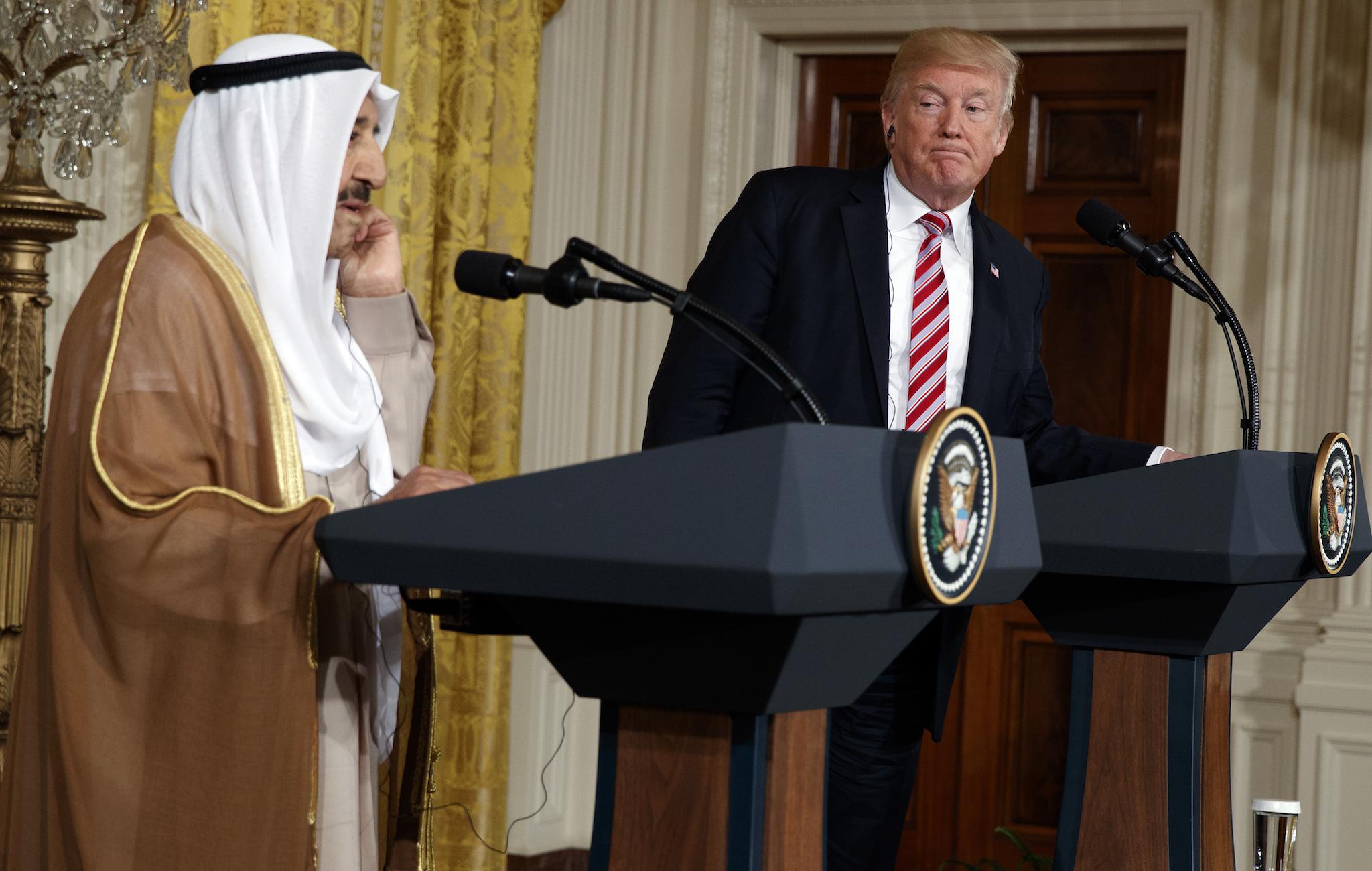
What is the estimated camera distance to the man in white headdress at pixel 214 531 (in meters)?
1.77

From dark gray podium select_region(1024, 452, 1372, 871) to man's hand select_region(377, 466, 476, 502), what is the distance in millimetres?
867

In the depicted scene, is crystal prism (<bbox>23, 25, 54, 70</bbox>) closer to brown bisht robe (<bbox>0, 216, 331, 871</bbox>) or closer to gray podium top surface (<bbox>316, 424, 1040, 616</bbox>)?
brown bisht robe (<bbox>0, 216, 331, 871</bbox>)

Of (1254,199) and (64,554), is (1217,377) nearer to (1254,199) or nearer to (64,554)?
(1254,199)

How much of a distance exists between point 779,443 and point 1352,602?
3.37 meters

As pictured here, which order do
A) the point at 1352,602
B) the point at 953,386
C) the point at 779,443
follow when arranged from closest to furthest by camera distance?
the point at 779,443 → the point at 953,386 → the point at 1352,602

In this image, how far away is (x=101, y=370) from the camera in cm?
180

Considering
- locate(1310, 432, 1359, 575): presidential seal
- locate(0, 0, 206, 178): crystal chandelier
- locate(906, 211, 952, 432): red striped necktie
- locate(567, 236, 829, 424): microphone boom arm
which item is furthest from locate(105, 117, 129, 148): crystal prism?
locate(1310, 432, 1359, 575): presidential seal

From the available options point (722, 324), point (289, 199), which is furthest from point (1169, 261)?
point (289, 199)

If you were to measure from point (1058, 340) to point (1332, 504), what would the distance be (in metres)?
2.60

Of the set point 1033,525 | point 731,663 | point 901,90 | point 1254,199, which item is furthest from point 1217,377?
point 731,663

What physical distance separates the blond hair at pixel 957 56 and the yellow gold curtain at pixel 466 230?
5.98 feet

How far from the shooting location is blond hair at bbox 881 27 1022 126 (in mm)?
2539

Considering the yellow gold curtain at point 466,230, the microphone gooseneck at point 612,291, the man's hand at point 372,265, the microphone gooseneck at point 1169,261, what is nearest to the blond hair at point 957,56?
the microphone gooseneck at point 1169,261

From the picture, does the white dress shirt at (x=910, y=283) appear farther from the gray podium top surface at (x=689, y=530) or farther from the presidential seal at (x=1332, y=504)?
the gray podium top surface at (x=689, y=530)
